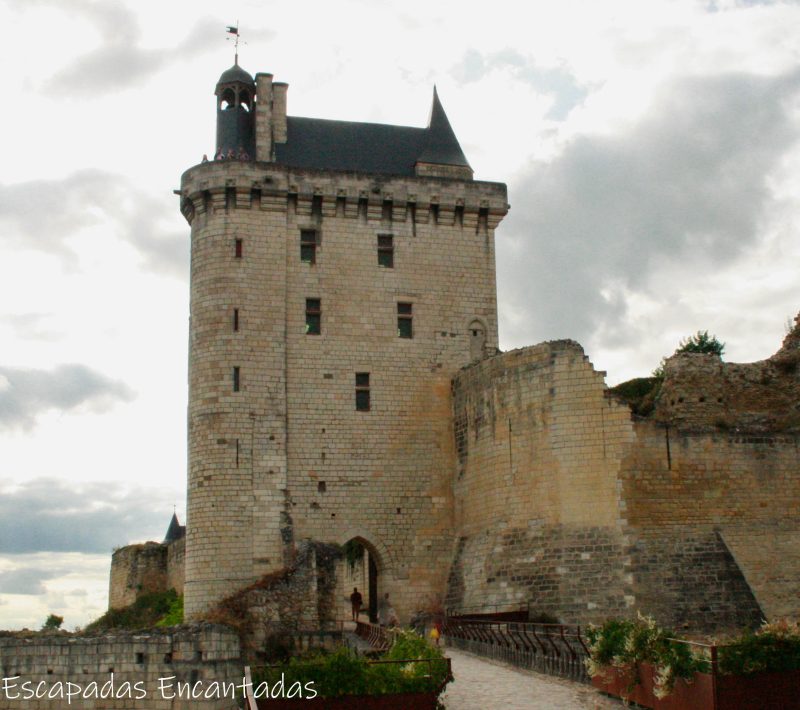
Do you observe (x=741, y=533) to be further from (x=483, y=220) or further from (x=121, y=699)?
(x=121, y=699)

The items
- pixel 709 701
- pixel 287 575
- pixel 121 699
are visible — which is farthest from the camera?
pixel 287 575

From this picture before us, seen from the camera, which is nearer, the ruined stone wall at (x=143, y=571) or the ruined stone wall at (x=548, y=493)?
the ruined stone wall at (x=548, y=493)

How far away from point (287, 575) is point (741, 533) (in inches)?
372

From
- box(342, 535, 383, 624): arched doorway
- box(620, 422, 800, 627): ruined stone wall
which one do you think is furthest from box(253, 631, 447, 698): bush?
box(342, 535, 383, 624): arched doorway

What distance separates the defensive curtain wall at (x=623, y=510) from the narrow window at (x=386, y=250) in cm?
491

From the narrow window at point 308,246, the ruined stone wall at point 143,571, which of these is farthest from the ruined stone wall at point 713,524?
the ruined stone wall at point 143,571

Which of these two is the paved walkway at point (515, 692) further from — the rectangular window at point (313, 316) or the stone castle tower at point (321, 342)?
the rectangular window at point (313, 316)

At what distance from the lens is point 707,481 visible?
22234 millimetres

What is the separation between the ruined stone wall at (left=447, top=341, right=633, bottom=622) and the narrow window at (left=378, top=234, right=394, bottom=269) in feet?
13.8

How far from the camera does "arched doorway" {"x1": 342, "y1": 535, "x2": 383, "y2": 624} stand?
25.7 metres

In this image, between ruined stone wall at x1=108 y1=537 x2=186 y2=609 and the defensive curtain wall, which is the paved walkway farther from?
ruined stone wall at x1=108 y1=537 x2=186 y2=609

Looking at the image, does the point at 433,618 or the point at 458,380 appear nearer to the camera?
the point at 433,618

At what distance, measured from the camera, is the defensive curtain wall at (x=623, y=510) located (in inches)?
847

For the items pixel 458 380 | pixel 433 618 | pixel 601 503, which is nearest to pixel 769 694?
pixel 601 503
